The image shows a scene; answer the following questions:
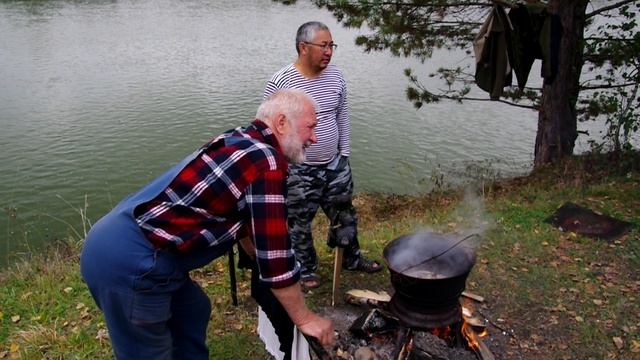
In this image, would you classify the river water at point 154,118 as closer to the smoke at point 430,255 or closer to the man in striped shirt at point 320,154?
the man in striped shirt at point 320,154

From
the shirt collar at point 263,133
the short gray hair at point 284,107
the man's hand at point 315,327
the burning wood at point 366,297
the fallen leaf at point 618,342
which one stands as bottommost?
the fallen leaf at point 618,342

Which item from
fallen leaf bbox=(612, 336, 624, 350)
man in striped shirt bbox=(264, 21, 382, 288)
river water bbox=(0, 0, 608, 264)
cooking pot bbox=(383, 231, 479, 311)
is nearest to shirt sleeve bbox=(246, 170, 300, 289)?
cooking pot bbox=(383, 231, 479, 311)

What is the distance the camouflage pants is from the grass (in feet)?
1.25

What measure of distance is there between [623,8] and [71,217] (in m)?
8.73

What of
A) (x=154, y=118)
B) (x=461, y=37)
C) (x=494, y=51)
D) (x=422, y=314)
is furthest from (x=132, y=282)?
(x=154, y=118)

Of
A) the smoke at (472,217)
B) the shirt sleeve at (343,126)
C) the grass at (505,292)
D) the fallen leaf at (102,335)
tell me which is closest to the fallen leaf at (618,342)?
the grass at (505,292)

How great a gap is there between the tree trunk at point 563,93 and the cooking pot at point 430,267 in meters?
4.30

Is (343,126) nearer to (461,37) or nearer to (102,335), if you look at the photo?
(102,335)

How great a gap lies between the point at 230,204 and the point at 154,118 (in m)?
10.7

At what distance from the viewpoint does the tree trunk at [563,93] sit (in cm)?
686

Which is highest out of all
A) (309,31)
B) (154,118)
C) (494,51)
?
(309,31)

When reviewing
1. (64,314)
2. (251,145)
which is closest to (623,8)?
(251,145)

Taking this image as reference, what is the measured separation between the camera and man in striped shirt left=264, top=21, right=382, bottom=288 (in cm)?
352

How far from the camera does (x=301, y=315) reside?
2.19 m
